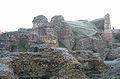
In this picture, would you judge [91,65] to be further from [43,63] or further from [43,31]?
[43,31]

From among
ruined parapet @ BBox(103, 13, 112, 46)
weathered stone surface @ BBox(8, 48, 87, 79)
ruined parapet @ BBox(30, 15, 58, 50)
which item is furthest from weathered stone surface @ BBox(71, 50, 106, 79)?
ruined parapet @ BBox(103, 13, 112, 46)

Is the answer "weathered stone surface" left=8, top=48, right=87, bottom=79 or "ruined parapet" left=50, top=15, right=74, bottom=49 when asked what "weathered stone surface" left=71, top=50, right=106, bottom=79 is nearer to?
"weathered stone surface" left=8, top=48, right=87, bottom=79

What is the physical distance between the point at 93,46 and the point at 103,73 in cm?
2615

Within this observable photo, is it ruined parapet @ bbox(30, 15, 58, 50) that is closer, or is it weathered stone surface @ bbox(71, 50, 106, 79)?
weathered stone surface @ bbox(71, 50, 106, 79)

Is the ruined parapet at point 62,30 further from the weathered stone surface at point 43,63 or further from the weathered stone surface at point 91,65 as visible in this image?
the weathered stone surface at point 43,63

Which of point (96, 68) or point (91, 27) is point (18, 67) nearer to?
point (96, 68)

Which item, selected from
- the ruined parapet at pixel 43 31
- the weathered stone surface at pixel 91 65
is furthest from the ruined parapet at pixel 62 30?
the weathered stone surface at pixel 91 65

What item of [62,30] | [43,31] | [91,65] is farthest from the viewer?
[62,30]

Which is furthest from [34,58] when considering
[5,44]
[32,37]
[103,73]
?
[32,37]

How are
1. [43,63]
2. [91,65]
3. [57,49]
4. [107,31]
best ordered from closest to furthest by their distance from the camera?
1. [43,63]
2. [57,49]
3. [91,65]
4. [107,31]

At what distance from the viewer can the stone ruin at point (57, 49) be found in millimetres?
17562

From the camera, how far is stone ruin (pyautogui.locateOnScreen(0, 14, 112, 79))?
17.6 metres

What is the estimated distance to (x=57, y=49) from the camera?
18.5m

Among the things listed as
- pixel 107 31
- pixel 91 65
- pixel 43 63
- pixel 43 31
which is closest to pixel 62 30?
pixel 43 31
